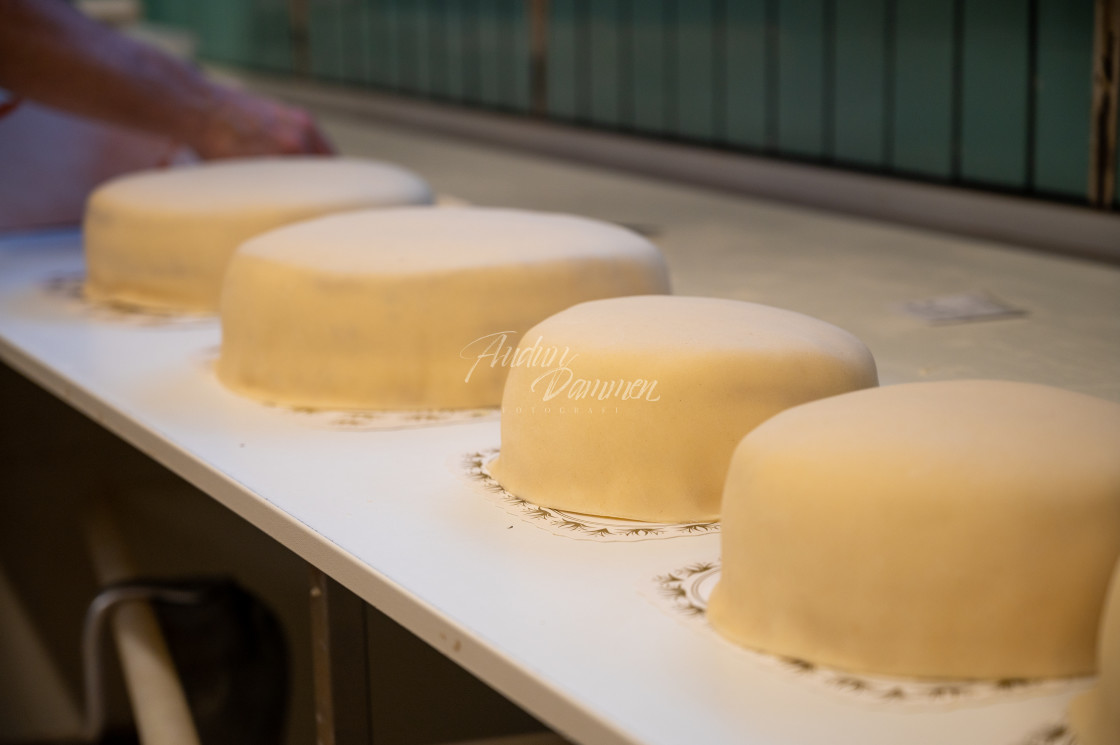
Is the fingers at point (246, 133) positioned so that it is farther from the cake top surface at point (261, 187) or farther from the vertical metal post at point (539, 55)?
the vertical metal post at point (539, 55)

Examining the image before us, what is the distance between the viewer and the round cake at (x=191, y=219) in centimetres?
187

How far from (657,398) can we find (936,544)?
1.00ft

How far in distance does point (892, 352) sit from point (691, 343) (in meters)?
0.56

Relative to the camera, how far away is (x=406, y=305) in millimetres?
1409

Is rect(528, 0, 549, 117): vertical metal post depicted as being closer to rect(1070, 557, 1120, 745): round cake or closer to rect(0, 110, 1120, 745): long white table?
rect(0, 110, 1120, 745): long white table

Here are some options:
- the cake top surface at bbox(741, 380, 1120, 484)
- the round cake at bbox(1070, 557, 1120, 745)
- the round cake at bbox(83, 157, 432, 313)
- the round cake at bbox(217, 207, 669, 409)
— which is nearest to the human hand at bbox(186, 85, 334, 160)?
the round cake at bbox(83, 157, 432, 313)

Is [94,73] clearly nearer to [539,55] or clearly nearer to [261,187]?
[261,187]

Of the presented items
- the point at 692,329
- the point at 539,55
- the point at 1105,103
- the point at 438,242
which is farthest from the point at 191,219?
the point at 539,55

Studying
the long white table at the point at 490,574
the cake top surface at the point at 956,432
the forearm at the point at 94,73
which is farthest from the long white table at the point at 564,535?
the forearm at the point at 94,73

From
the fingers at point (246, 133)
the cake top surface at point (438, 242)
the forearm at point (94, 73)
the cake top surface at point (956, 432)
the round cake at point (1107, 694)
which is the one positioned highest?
the forearm at point (94, 73)

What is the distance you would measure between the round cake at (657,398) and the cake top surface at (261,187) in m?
0.86

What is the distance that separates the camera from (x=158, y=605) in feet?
8.53

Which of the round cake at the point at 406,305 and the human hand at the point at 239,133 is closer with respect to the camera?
the round cake at the point at 406,305

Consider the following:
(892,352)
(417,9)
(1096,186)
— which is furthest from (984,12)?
(417,9)
